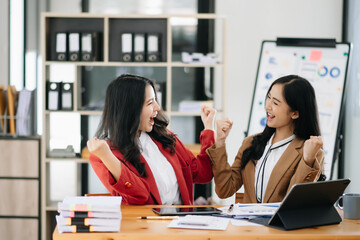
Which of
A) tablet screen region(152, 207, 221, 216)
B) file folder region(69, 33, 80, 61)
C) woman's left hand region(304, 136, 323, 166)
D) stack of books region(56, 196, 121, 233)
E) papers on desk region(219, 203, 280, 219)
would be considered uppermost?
file folder region(69, 33, 80, 61)

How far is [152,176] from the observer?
251 cm

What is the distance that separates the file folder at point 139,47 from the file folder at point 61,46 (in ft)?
1.92

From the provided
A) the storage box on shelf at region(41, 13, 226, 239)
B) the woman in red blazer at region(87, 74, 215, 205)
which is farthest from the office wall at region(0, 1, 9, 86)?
the woman in red blazer at region(87, 74, 215, 205)

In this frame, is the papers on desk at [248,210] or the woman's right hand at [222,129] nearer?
the papers on desk at [248,210]

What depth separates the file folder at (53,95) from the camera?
14.6ft

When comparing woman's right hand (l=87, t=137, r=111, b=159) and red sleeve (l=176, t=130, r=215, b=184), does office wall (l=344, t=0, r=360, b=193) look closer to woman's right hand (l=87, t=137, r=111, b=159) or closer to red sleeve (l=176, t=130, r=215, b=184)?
red sleeve (l=176, t=130, r=215, b=184)

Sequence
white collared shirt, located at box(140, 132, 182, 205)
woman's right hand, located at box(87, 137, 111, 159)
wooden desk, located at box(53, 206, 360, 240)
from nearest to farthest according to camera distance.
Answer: wooden desk, located at box(53, 206, 360, 240) → woman's right hand, located at box(87, 137, 111, 159) → white collared shirt, located at box(140, 132, 182, 205)

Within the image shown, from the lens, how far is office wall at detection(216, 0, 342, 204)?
16.1 ft

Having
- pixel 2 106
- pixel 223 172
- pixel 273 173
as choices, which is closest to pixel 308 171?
pixel 273 173

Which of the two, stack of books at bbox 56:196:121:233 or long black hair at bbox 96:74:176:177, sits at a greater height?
long black hair at bbox 96:74:176:177

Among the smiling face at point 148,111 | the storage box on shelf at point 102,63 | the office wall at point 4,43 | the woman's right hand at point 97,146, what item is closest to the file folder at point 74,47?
the storage box on shelf at point 102,63

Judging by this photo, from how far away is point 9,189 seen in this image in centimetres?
438

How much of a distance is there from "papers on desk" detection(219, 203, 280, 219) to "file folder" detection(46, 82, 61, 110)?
2561mm

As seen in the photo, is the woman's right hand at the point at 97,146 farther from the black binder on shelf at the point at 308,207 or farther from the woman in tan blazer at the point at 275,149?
the woman in tan blazer at the point at 275,149
